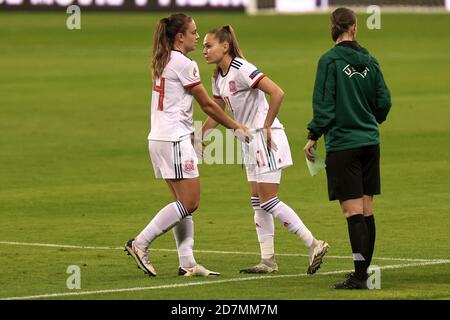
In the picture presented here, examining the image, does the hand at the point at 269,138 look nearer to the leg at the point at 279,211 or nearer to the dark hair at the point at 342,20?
the leg at the point at 279,211

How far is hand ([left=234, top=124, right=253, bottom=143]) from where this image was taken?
12094 millimetres

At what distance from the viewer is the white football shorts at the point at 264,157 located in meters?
12.4

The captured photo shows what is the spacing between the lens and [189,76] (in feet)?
39.5

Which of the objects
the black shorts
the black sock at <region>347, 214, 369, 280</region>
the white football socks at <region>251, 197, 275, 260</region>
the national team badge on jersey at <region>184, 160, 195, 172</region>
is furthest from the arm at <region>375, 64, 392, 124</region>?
the white football socks at <region>251, 197, 275, 260</region>

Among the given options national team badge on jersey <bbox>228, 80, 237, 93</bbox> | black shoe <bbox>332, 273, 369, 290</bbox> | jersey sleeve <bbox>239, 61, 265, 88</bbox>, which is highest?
jersey sleeve <bbox>239, 61, 265, 88</bbox>

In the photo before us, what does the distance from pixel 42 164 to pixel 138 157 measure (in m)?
1.52

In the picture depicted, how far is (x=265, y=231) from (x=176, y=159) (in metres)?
1.16

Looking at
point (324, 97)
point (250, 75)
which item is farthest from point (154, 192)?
point (324, 97)

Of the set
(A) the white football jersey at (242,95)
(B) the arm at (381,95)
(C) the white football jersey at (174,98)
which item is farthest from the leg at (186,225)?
(B) the arm at (381,95)

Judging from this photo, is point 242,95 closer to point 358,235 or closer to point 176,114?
point 176,114

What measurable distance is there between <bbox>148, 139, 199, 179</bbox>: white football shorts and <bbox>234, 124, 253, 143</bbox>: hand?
0.40 meters

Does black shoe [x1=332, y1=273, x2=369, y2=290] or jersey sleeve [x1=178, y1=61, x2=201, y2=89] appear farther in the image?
jersey sleeve [x1=178, y1=61, x2=201, y2=89]

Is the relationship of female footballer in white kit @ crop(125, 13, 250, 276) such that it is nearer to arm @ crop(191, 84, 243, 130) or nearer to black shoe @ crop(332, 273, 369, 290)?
arm @ crop(191, 84, 243, 130)

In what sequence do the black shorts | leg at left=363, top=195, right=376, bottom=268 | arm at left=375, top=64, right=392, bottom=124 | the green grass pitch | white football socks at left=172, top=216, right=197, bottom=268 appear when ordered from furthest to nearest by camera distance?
white football socks at left=172, top=216, right=197, bottom=268 → the green grass pitch → leg at left=363, top=195, right=376, bottom=268 → arm at left=375, top=64, right=392, bottom=124 → the black shorts
